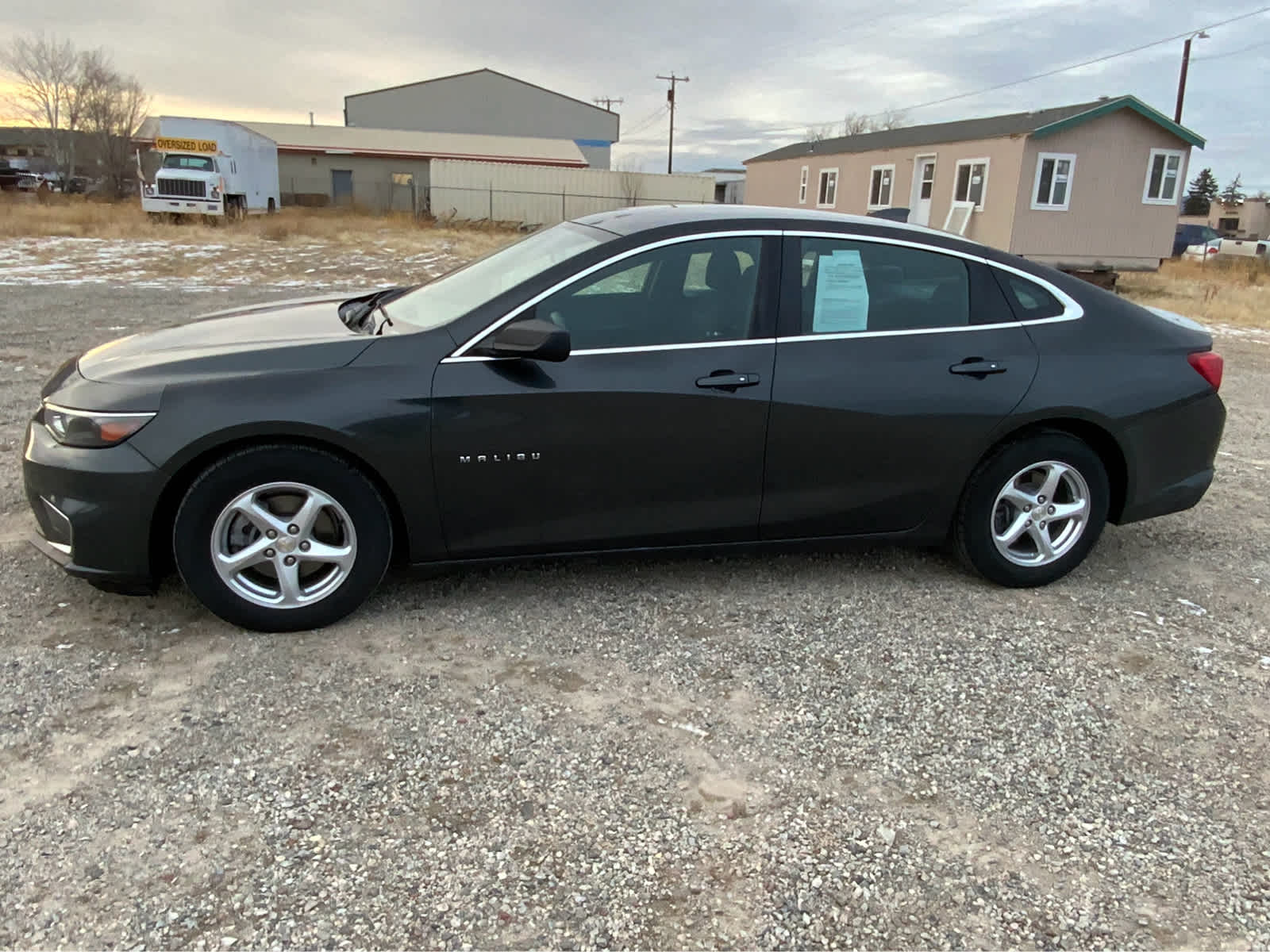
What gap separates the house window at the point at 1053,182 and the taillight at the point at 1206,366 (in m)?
19.8

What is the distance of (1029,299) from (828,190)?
29.3 meters

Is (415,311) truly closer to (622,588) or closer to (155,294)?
(622,588)

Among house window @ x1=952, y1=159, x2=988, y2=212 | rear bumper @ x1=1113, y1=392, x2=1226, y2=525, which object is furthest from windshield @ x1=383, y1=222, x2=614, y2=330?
house window @ x1=952, y1=159, x2=988, y2=212

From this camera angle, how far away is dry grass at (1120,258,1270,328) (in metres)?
16.3

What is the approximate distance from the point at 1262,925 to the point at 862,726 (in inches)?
44.5

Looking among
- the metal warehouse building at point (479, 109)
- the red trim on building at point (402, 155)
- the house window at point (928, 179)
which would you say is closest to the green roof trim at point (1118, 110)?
the house window at point (928, 179)

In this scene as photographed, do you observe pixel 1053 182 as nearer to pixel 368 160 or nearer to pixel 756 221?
pixel 756 221

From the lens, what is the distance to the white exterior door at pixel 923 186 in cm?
2580

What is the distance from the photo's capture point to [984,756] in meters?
2.93

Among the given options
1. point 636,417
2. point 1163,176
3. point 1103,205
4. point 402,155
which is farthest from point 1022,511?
point 402,155

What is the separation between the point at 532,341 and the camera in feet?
10.9

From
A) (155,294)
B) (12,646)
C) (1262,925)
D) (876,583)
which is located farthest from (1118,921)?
(155,294)

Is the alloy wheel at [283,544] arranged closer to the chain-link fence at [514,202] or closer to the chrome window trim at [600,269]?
the chrome window trim at [600,269]

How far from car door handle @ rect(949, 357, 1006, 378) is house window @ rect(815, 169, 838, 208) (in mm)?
28769
